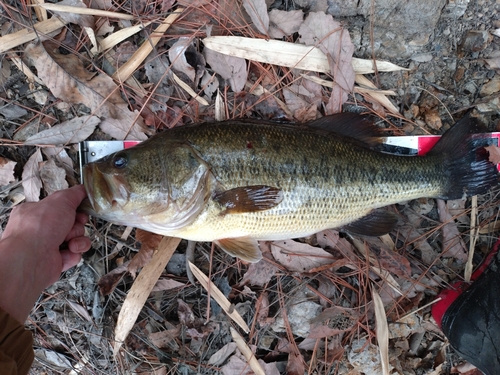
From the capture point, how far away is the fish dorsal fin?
9.68 feet

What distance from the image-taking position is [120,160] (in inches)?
95.9

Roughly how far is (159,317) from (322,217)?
1.65 m

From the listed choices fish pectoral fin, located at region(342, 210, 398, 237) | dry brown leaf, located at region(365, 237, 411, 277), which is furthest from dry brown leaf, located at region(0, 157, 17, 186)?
dry brown leaf, located at region(365, 237, 411, 277)

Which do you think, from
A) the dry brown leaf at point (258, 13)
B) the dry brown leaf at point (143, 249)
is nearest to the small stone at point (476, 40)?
the dry brown leaf at point (258, 13)

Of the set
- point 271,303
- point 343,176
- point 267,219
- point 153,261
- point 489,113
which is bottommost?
point 271,303

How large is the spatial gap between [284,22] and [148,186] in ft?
5.92

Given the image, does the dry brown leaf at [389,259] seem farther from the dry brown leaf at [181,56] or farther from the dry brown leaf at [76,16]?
the dry brown leaf at [76,16]

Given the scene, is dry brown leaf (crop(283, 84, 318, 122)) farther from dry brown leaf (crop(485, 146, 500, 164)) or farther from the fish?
dry brown leaf (crop(485, 146, 500, 164))

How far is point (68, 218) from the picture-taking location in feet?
7.82

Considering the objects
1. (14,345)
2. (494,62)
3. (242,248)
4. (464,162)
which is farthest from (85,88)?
(494,62)

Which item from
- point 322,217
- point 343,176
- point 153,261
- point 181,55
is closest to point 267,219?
point 322,217

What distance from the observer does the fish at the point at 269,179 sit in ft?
8.09

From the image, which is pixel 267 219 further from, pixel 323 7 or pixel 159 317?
pixel 323 7

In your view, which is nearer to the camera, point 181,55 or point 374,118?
point 181,55
